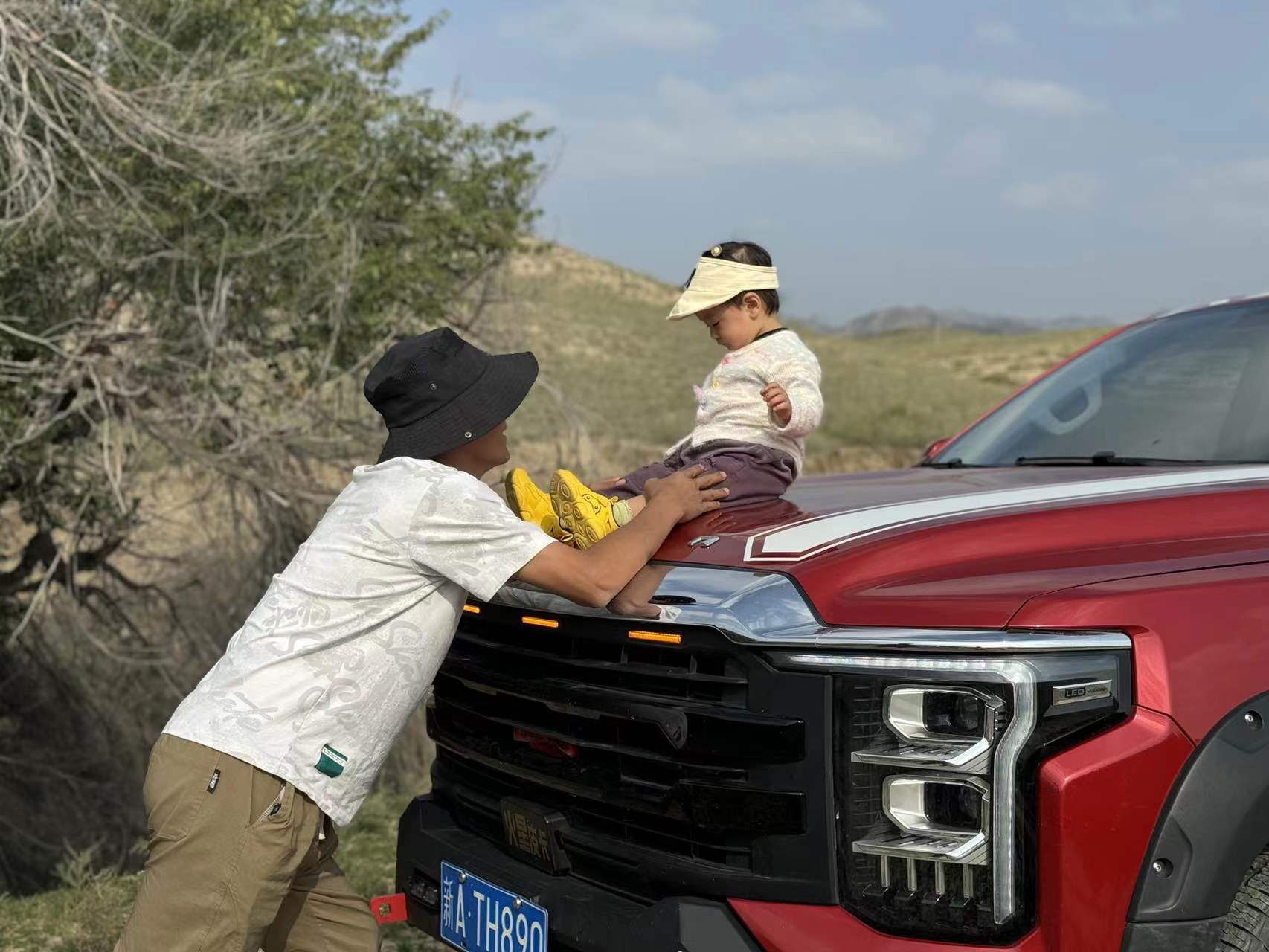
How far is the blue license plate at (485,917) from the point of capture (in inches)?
114

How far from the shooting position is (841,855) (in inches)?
95.0

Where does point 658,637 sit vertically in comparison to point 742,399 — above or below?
below

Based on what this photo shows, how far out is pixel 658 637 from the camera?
2678 millimetres

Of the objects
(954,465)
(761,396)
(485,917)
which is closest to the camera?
(485,917)

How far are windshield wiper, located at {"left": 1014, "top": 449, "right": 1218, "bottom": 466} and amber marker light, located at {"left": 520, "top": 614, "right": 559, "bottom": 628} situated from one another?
5.53 feet

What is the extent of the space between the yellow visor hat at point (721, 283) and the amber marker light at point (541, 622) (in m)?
1.02

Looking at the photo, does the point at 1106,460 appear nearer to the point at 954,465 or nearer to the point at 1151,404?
the point at 1151,404

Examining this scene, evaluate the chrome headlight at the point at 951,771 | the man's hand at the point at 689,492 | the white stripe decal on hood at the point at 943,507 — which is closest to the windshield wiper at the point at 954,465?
the white stripe decal on hood at the point at 943,507

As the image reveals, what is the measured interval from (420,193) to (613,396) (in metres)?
24.4

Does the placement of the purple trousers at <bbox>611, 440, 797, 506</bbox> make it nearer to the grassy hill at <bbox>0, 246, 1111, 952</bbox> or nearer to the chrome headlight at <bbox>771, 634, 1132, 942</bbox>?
the chrome headlight at <bbox>771, 634, 1132, 942</bbox>

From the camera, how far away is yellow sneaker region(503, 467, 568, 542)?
10.9 ft

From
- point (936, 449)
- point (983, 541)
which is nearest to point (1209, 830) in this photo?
point (983, 541)

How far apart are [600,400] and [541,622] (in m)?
32.2

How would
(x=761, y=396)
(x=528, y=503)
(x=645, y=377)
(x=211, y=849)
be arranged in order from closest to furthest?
(x=211, y=849) < (x=528, y=503) < (x=761, y=396) < (x=645, y=377)
